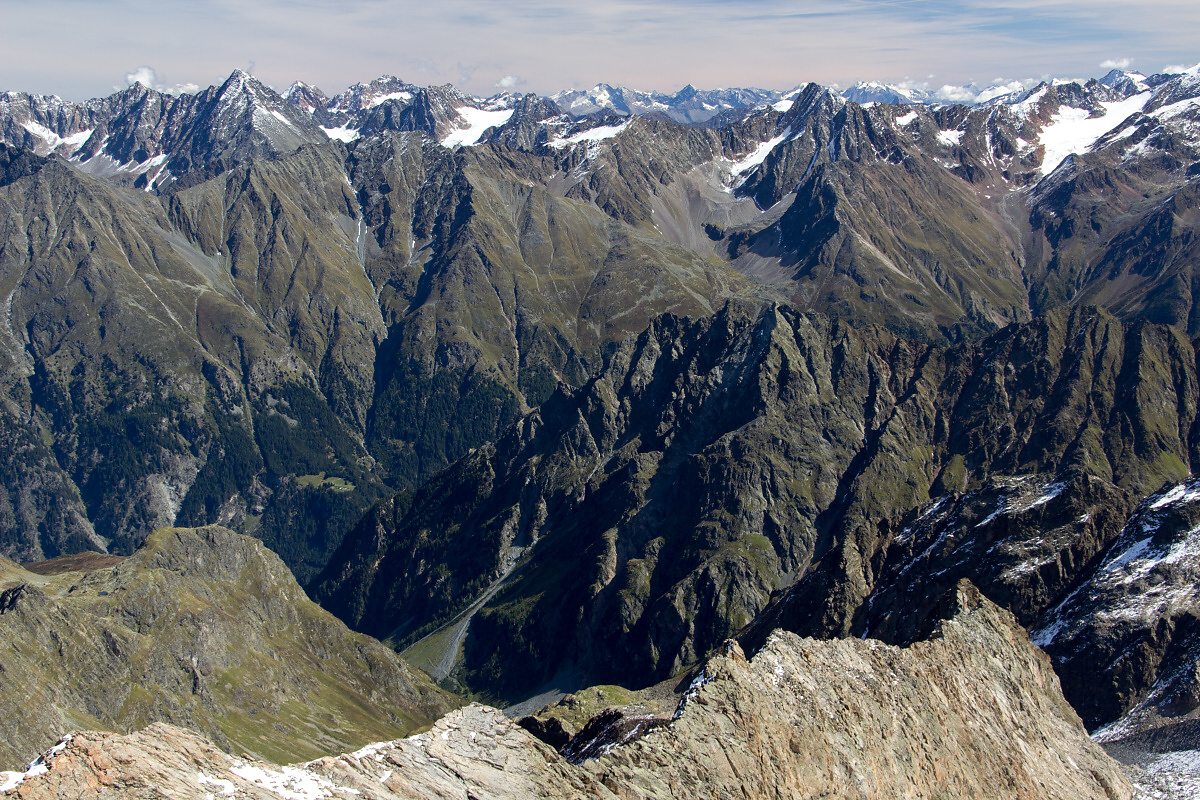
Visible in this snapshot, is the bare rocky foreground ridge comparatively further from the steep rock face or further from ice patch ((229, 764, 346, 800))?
the steep rock face

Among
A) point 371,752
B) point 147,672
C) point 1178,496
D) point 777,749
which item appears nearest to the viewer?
point 371,752

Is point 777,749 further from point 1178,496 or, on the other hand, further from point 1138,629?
point 1178,496

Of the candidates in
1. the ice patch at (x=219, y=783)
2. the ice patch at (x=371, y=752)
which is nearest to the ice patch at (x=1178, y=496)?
the ice patch at (x=371, y=752)

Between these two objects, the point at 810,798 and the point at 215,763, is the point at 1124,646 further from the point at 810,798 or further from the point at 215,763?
the point at 215,763

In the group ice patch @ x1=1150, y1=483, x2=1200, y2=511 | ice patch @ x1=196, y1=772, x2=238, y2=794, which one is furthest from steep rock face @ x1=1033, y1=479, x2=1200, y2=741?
ice patch @ x1=196, y1=772, x2=238, y2=794

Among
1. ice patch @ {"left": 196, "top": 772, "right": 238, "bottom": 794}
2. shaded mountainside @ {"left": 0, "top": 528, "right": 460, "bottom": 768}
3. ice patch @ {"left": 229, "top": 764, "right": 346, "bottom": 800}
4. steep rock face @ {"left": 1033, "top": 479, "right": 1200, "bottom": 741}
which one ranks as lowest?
shaded mountainside @ {"left": 0, "top": 528, "right": 460, "bottom": 768}

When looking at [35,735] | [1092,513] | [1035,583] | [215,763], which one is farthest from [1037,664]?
[35,735]

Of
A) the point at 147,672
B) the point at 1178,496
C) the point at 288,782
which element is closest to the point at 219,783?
the point at 288,782

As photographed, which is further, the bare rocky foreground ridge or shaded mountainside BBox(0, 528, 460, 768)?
shaded mountainside BBox(0, 528, 460, 768)
